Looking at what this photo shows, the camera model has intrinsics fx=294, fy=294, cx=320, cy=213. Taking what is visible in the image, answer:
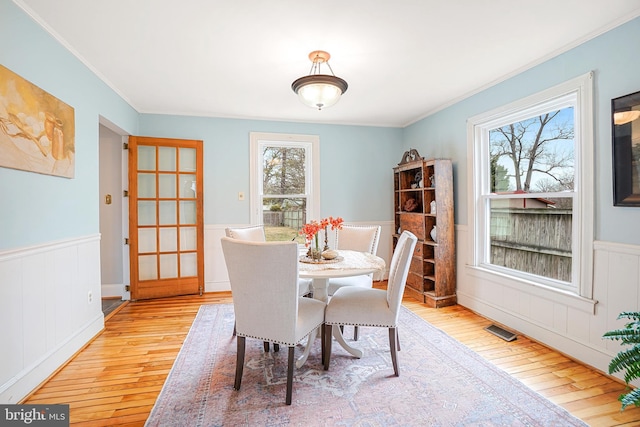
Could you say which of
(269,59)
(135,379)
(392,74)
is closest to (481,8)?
(392,74)

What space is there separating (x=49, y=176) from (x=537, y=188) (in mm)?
3957

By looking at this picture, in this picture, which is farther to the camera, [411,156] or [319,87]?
[411,156]

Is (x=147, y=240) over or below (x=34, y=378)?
over

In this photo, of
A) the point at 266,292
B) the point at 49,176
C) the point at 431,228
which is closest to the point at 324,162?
the point at 431,228

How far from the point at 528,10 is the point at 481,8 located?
0.31 m

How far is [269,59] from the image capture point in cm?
Answer: 248

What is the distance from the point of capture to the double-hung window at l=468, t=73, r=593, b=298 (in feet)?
7.32

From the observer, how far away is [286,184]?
14.3ft

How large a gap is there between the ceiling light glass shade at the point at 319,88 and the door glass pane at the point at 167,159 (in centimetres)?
235

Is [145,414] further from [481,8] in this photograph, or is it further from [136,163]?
[481,8]

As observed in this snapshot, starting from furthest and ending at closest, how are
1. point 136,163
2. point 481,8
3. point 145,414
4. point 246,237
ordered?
point 136,163 → point 246,237 → point 481,8 → point 145,414

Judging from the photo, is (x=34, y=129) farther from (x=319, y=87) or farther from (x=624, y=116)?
(x=624, y=116)

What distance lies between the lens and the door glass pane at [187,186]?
3.90m

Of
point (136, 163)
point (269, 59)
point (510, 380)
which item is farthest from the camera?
point (136, 163)
